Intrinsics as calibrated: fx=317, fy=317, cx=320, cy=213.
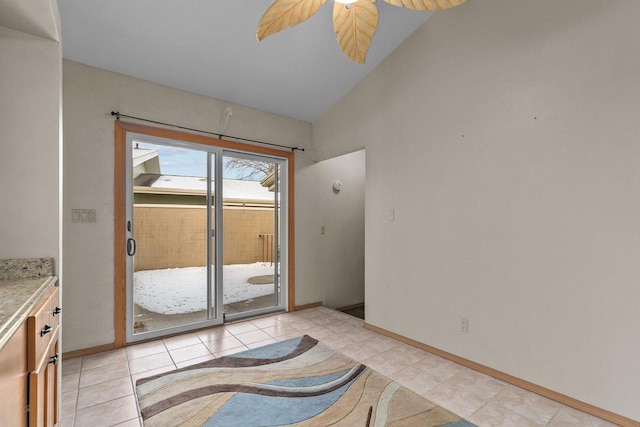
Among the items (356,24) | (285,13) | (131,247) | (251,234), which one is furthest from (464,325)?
(131,247)

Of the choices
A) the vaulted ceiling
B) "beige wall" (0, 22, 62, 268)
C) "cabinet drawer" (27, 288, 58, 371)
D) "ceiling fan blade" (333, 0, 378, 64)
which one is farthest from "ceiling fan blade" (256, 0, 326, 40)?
"cabinet drawer" (27, 288, 58, 371)

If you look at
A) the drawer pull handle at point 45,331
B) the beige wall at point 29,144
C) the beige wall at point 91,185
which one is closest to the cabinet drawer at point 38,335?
the drawer pull handle at point 45,331

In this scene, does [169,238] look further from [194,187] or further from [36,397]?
[36,397]

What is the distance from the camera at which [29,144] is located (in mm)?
1749

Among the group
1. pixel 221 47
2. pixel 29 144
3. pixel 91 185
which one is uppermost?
pixel 221 47

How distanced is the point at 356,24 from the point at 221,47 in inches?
59.5

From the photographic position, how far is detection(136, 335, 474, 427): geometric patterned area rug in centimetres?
194

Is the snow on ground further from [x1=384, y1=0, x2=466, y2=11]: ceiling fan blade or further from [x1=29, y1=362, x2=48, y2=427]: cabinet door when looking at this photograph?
[x1=384, y1=0, x2=466, y2=11]: ceiling fan blade

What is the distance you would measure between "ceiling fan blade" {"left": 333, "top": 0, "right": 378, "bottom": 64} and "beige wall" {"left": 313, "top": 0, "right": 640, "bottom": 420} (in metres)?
1.20

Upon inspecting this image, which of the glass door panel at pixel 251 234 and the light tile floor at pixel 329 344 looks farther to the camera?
the glass door panel at pixel 251 234

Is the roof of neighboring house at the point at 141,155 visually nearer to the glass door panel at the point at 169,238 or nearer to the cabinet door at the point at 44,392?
the glass door panel at the point at 169,238

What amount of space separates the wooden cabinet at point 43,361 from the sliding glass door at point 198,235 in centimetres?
141

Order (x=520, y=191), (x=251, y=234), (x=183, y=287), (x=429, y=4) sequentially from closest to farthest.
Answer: (x=429, y=4) < (x=520, y=191) < (x=183, y=287) < (x=251, y=234)

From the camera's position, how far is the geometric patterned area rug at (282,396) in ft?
6.36
